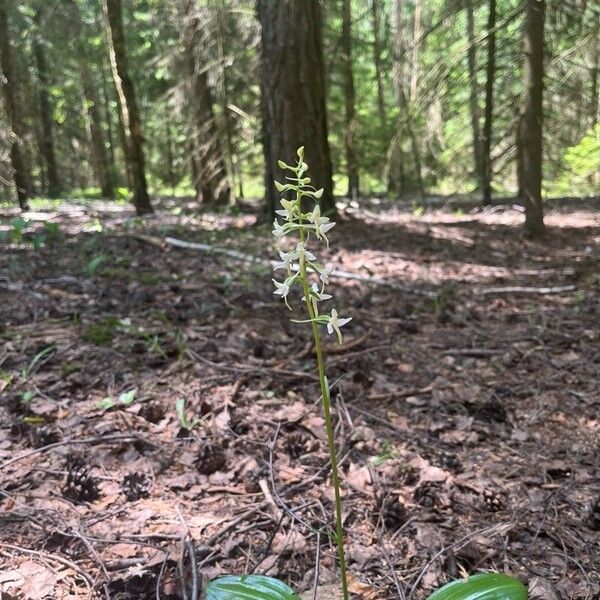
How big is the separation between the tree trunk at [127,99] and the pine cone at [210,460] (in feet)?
23.9

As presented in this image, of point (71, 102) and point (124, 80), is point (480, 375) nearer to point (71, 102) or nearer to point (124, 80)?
point (124, 80)

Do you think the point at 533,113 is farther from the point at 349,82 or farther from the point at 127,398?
the point at 349,82

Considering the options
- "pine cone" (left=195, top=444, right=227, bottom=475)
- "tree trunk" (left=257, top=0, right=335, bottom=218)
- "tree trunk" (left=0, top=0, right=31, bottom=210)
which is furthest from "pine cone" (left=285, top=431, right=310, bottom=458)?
"tree trunk" (left=0, top=0, right=31, bottom=210)

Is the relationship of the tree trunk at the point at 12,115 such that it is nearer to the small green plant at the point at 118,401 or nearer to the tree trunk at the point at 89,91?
the tree trunk at the point at 89,91

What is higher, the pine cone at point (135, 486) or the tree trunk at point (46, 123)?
the tree trunk at point (46, 123)

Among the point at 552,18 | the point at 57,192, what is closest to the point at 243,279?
the point at 552,18

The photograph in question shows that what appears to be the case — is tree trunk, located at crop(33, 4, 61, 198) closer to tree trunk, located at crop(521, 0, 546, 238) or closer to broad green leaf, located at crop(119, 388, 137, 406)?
tree trunk, located at crop(521, 0, 546, 238)

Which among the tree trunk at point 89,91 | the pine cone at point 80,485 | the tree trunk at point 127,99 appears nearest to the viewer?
the pine cone at point 80,485

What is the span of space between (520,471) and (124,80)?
8.35 m

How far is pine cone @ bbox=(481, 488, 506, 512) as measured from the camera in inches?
90.4

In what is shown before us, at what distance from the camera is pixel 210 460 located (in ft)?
8.34

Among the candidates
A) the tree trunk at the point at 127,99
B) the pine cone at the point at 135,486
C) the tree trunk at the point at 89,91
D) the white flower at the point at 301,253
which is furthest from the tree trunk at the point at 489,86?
the tree trunk at the point at 89,91

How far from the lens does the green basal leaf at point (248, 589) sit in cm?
149

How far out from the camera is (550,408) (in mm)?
3098
